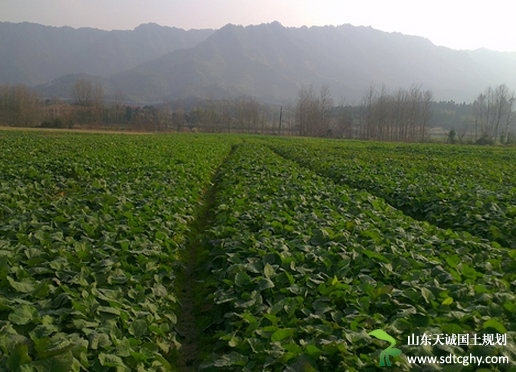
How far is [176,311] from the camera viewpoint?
538 cm

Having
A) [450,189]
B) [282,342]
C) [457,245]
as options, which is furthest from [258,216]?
[450,189]

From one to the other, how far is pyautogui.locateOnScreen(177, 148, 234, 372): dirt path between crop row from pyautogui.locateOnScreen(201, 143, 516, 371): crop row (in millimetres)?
267

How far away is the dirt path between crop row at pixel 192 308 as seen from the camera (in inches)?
178

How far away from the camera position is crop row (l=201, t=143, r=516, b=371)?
3410mm

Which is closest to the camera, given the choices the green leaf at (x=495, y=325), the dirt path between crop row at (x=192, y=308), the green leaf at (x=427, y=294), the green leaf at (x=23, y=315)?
the green leaf at (x=495, y=325)

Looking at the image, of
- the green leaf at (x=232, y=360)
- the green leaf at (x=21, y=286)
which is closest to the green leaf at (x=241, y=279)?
the green leaf at (x=232, y=360)

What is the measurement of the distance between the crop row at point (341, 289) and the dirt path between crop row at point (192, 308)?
27 centimetres

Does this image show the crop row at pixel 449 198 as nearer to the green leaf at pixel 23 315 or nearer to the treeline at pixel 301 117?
the green leaf at pixel 23 315

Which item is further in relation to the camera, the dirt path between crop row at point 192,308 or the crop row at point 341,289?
the dirt path between crop row at point 192,308

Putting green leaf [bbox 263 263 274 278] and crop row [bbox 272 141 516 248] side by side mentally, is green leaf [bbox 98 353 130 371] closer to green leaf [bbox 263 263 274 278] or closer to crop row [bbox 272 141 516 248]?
green leaf [bbox 263 263 274 278]

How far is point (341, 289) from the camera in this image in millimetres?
4371

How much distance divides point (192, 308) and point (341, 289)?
251 centimetres

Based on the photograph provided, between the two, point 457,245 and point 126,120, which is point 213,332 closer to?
point 457,245

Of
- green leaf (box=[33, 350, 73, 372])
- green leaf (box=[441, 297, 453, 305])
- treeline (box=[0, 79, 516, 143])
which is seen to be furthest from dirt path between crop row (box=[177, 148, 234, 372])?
treeline (box=[0, 79, 516, 143])
